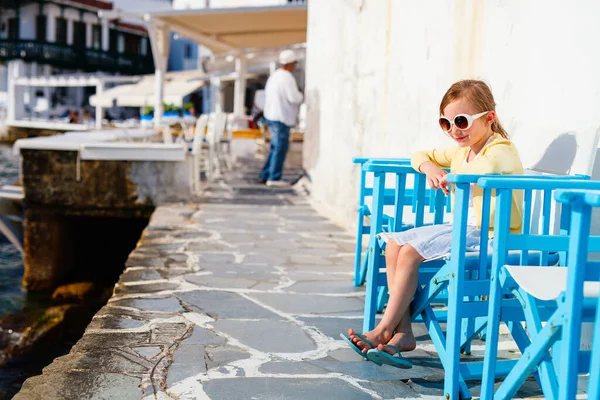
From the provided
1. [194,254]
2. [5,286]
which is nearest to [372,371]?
[194,254]

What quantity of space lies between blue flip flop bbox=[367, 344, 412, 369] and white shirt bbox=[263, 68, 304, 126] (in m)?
6.75

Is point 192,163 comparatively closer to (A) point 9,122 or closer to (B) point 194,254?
(B) point 194,254

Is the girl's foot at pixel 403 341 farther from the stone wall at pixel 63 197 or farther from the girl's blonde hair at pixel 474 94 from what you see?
the stone wall at pixel 63 197

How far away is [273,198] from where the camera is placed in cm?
895

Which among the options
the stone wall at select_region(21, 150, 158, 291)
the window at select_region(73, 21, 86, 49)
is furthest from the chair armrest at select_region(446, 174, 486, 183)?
the window at select_region(73, 21, 86, 49)

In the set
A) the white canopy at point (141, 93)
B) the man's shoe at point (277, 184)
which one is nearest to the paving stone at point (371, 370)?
the man's shoe at point (277, 184)

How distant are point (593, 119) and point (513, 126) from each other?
67 centimetres

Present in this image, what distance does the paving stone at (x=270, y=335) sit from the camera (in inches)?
Answer: 126

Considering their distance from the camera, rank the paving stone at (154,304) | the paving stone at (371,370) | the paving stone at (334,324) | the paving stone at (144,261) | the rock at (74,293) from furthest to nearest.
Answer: the rock at (74,293)
the paving stone at (144,261)
the paving stone at (154,304)
the paving stone at (334,324)
the paving stone at (371,370)

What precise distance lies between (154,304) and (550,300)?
2.25m

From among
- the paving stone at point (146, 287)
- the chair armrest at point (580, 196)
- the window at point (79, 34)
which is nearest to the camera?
the chair armrest at point (580, 196)

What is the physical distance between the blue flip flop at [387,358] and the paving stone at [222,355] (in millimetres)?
546

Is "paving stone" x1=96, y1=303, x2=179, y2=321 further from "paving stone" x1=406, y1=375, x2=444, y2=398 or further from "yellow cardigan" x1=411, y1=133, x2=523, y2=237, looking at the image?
"yellow cardigan" x1=411, y1=133, x2=523, y2=237

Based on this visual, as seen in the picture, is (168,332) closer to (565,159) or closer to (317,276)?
(317,276)
